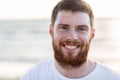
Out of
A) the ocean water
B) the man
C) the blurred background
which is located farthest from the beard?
the ocean water

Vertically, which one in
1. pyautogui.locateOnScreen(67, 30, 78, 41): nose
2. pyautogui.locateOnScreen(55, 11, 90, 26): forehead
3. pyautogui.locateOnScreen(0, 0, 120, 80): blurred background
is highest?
pyautogui.locateOnScreen(55, 11, 90, 26): forehead

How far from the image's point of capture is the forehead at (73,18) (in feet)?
12.3

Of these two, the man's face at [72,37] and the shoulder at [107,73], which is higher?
the man's face at [72,37]

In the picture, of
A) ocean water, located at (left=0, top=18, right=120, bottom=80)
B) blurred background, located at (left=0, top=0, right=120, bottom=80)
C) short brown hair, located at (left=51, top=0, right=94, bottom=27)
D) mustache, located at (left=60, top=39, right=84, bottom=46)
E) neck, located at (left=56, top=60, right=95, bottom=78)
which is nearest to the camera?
mustache, located at (left=60, top=39, right=84, bottom=46)

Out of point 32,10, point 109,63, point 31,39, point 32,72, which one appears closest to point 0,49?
point 31,39

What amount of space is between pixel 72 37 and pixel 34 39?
1026cm

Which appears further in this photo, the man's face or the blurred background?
the blurred background

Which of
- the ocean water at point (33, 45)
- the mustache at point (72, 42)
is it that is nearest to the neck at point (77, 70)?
the mustache at point (72, 42)

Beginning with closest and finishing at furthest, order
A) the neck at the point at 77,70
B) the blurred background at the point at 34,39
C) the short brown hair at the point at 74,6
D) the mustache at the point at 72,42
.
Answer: the mustache at the point at 72,42
the short brown hair at the point at 74,6
the neck at the point at 77,70
the blurred background at the point at 34,39

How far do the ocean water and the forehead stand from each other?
18.9 feet

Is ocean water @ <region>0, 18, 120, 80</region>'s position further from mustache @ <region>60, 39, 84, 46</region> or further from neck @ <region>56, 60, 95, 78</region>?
mustache @ <region>60, 39, 84, 46</region>

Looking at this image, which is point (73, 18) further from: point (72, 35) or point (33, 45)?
Answer: point (33, 45)

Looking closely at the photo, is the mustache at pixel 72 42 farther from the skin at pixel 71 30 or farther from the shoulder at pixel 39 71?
the shoulder at pixel 39 71

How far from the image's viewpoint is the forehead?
12.3 ft
